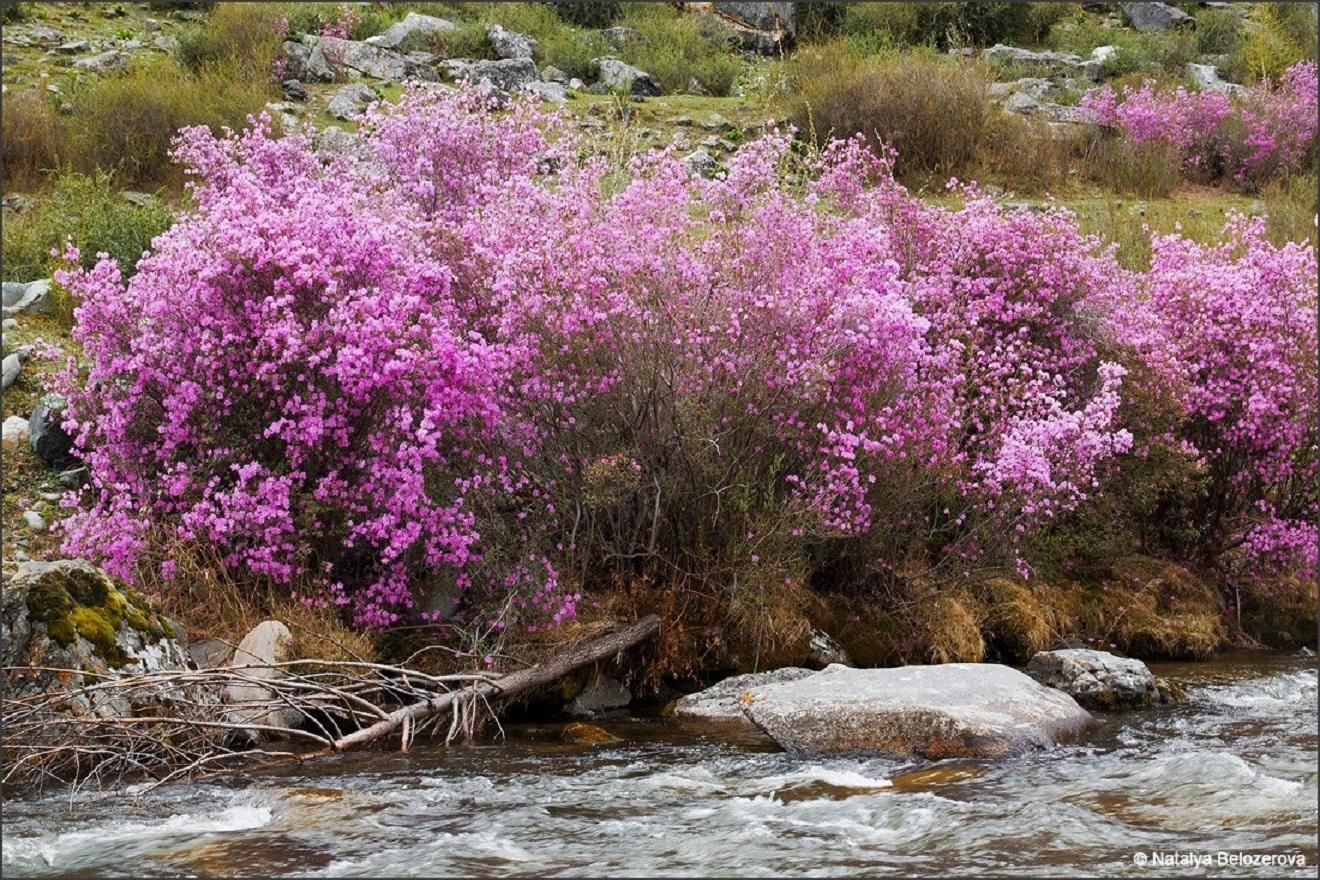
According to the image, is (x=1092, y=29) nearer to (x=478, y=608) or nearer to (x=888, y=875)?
(x=478, y=608)

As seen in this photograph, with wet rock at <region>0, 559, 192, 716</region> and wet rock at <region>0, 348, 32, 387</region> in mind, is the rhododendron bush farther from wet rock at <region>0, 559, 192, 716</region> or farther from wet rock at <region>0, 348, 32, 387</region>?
wet rock at <region>0, 348, 32, 387</region>

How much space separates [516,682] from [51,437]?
13.7 ft

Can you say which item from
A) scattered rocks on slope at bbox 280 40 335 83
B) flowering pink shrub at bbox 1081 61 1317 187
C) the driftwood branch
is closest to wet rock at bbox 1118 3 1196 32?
flowering pink shrub at bbox 1081 61 1317 187

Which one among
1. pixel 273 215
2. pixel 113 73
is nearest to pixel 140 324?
pixel 273 215

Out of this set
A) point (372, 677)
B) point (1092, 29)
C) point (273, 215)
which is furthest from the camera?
point (1092, 29)

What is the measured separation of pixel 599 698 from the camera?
7.36 meters

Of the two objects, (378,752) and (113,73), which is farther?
(113,73)

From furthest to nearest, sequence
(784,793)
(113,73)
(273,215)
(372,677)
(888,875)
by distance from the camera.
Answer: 1. (113,73)
2. (273,215)
3. (372,677)
4. (784,793)
5. (888,875)

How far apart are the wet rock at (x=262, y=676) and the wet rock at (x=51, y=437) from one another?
117 inches

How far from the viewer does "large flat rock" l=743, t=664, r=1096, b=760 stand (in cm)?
596

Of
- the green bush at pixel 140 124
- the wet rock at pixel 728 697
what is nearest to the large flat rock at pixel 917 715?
the wet rock at pixel 728 697

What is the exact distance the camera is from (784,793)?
17.5ft

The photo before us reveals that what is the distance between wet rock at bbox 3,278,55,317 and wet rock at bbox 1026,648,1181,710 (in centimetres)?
846

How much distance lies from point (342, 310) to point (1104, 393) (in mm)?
5052
